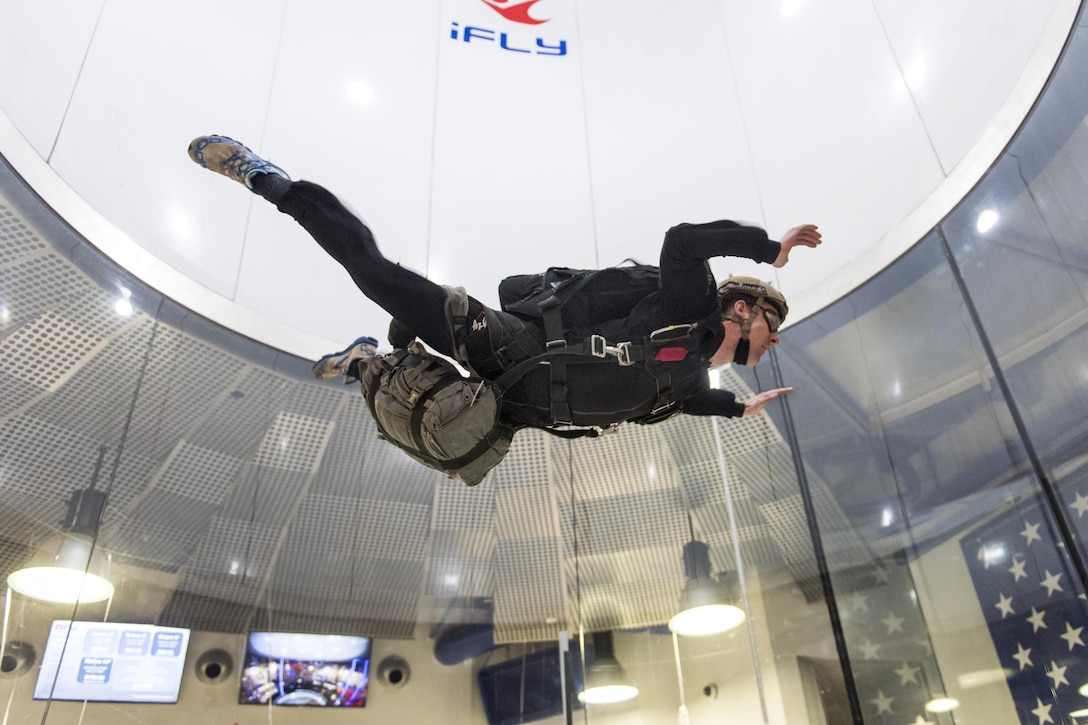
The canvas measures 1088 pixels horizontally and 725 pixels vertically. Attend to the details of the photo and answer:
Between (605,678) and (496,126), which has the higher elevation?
(496,126)

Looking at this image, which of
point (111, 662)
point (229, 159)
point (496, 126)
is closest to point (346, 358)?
point (229, 159)

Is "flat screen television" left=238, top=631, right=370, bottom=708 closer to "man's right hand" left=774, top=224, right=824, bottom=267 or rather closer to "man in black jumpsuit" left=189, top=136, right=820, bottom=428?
"man in black jumpsuit" left=189, top=136, right=820, bottom=428

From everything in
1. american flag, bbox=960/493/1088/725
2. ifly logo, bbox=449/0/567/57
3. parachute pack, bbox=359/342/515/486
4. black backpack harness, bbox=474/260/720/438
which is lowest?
american flag, bbox=960/493/1088/725

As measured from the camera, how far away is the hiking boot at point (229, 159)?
1.83m

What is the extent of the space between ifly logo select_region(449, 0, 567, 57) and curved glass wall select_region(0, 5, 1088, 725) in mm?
2009

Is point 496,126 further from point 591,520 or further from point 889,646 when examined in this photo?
point 889,646

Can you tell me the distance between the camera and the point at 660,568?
411 centimetres

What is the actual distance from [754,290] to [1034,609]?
1.62 metres

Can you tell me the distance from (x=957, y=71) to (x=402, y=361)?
2683 millimetres

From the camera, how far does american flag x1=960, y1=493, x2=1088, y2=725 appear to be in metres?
2.39

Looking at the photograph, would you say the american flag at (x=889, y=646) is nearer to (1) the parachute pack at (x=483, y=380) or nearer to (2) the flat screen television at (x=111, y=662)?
(1) the parachute pack at (x=483, y=380)

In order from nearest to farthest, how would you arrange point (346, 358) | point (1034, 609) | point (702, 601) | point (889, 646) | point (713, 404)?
point (346, 358) → point (713, 404) → point (1034, 609) → point (889, 646) → point (702, 601)

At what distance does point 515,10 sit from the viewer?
407 cm

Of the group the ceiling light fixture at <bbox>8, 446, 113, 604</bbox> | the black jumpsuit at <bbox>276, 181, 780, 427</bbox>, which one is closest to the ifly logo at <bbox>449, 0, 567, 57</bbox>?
the black jumpsuit at <bbox>276, 181, 780, 427</bbox>
